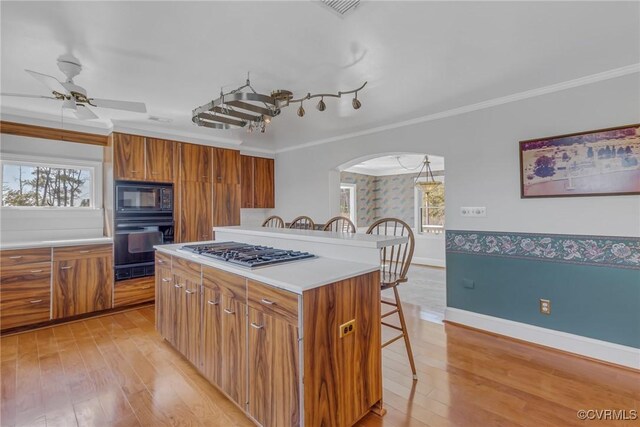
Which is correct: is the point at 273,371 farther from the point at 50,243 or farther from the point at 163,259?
the point at 50,243

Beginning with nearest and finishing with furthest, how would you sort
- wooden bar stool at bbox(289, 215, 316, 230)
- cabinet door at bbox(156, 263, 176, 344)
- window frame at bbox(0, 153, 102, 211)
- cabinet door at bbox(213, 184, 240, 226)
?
cabinet door at bbox(156, 263, 176, 344) → window frame at bbox(0, 153, 102, 211) → wooden bar stool at bbox(289, 215, 316, 230) → cabinet door at bbox(213, 184, 240, 226)

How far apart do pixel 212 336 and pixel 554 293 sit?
121 inches

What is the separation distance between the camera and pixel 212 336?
6.70 ft

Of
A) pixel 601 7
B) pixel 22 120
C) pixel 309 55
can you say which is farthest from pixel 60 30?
pixel 601 7

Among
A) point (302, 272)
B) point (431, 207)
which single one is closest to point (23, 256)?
point (302, 272)

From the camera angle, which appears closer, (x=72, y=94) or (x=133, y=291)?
(x=72, y=94)

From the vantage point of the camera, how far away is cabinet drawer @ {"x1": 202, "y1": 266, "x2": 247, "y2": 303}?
1770 millimetres

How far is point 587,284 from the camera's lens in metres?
2.62

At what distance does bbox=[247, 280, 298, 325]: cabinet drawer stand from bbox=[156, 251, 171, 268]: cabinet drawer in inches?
53.2

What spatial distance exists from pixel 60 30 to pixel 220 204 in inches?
121

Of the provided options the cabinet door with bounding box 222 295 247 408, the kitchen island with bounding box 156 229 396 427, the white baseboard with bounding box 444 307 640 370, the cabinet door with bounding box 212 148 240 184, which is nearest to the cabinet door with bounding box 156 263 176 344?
the kitchen island with bounding box 156 229 396 427

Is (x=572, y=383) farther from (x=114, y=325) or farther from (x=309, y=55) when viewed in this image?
(x=114, y=325)

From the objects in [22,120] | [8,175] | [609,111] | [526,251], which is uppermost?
[22,120]

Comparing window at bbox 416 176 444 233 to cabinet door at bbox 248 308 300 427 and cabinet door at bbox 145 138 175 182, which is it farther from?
cabinet door at bbox 248 308 300 427
